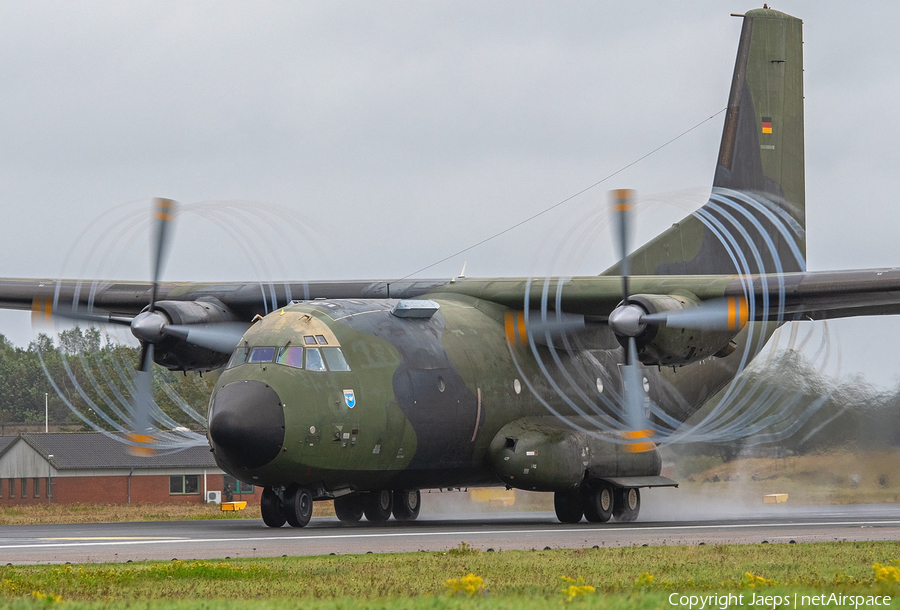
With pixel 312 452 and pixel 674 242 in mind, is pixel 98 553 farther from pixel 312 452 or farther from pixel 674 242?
pixel 674 242

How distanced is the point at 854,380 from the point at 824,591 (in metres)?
20.7

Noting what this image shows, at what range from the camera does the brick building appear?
6122cm

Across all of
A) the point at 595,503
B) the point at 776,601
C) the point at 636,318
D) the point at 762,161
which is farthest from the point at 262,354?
the point at 762,161

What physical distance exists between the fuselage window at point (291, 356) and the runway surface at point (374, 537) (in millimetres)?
3028

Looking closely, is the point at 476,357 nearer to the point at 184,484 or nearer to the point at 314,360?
the point at 314,360

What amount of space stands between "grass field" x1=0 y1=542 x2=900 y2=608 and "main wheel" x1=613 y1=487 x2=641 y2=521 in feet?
32.2

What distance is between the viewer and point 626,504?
27141 millimetres

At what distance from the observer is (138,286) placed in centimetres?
2967

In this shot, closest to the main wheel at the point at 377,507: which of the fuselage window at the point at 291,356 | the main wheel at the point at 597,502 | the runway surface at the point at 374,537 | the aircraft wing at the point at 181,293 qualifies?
the runway surface at the point at 374,537

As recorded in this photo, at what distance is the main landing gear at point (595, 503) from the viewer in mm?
26422

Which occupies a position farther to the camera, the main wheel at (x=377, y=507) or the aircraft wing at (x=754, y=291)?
the main wheel at (x=377, y=507)

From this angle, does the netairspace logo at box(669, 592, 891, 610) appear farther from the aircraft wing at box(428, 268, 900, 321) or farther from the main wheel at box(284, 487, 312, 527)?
the aircraft wing at box(428, 268, 900, 321)

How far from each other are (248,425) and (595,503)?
872cm

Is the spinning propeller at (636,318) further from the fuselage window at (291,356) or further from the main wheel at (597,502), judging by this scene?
the fuselage window at (291,356)
